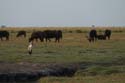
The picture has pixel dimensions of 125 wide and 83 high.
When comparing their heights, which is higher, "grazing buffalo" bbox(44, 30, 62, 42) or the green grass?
the green grass

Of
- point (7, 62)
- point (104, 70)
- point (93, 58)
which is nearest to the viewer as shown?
point (104, 70)

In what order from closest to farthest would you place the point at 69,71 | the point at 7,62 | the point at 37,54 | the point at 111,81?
the point at 111,81
the point at 69,71
the point at 7,62
the point at 37,54

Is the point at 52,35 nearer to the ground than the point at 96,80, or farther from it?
nearer to the ground

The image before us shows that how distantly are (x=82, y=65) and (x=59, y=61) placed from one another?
209 centimetres

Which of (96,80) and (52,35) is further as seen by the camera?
(52,35)

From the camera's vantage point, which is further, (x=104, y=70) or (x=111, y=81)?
(x=104, y=70)

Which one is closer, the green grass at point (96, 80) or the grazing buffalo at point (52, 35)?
the green grass at point (96, 80)

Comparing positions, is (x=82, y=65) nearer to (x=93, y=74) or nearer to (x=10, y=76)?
(x=93, y=74)

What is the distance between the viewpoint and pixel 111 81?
2116 centimetres

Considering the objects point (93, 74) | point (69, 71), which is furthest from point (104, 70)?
point (69, 71)

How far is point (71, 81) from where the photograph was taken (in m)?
21.8

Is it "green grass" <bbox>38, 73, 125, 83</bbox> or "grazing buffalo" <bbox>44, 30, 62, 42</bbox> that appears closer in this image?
"green grass" <bbox>38, 73, 125, 83</bbox>

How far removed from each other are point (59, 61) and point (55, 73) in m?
3.99

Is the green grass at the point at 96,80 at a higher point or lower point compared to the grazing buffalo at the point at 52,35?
higher
